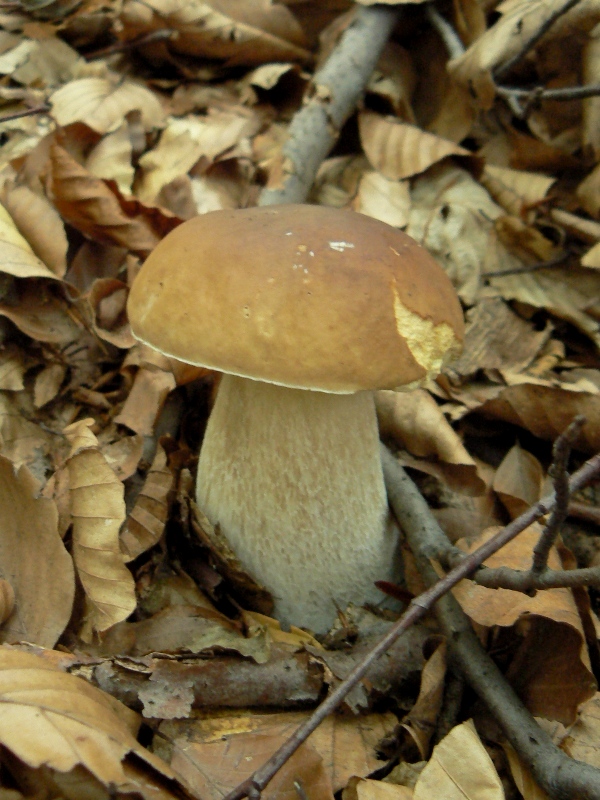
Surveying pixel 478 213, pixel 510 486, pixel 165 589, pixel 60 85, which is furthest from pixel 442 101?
pixel 165 589

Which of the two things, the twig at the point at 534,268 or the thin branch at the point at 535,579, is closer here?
the thin branch at the point at 535,579

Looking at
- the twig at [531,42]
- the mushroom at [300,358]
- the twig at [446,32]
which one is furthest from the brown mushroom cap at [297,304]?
the twig at [446,32]

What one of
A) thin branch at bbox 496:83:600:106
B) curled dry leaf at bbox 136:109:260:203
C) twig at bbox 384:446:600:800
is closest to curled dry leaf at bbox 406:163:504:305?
thin branch at bbox 496:83:600:106

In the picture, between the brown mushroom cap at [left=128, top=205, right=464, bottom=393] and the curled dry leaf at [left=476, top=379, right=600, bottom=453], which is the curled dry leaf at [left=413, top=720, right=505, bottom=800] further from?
the curled dry leaf at [left=476, top=379, right=600, bottom=453]

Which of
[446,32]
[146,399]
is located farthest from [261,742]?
[446,32]

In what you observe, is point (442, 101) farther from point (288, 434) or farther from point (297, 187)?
point (288, 434)

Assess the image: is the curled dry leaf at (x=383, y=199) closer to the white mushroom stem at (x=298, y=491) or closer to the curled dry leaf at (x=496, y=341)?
the curled dry leaf at (x=496, y=341)

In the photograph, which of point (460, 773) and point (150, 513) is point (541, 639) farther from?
point (150, 513)
